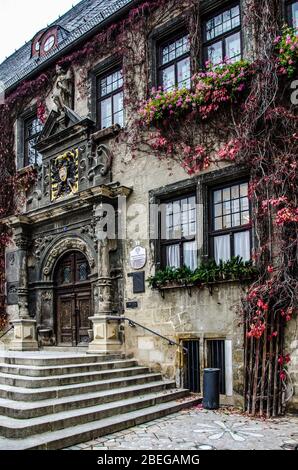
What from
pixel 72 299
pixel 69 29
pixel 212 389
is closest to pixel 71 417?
pixel 212 389

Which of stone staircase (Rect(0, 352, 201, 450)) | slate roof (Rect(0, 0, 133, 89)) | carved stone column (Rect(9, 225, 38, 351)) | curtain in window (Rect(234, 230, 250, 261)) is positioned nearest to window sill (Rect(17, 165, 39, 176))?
carved stone column (Rect(9, 225, 38, 351))

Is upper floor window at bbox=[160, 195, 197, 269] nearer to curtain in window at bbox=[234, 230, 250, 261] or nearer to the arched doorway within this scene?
curtain in window at bbox=[234, 230, 250, 261]

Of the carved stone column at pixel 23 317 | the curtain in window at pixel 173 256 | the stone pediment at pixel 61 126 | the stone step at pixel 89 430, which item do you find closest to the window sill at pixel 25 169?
the stone pediment at pixel 61 126

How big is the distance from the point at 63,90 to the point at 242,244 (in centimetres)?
623

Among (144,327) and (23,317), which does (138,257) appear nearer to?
(144,327)

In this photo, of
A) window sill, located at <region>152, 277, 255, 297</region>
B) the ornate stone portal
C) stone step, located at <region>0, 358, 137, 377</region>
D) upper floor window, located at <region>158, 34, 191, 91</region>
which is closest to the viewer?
stone step, located at <region>0, 358, 137, 377</region>

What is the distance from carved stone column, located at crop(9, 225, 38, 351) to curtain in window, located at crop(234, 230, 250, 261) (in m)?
5.34

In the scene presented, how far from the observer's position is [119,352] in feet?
31.9

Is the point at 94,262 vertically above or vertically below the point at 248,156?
below

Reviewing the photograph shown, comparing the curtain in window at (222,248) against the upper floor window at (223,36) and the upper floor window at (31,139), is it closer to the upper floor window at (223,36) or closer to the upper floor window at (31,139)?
the upper floor window at (223,36)

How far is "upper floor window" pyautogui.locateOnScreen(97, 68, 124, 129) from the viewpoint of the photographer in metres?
11.3
